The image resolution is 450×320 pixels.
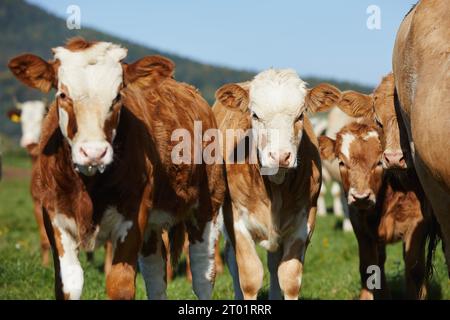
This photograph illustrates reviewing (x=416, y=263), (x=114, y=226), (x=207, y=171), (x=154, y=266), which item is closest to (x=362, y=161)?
(x=416, y=263)

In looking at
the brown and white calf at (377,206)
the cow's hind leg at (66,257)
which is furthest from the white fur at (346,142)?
the cow's hind leg at (66,257)

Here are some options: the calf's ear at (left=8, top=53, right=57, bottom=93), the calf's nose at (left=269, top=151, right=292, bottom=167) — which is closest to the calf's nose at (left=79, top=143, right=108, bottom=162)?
the calf's ear at (left=8, top=53, right=57, bottom=93)

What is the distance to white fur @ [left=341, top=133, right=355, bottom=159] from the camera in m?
8.53

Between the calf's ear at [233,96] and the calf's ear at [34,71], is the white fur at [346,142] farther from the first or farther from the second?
the calf's ear at [34,71]

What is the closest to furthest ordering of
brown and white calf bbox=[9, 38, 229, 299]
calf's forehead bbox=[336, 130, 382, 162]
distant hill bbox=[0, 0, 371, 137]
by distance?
brown and white calf bbox=[9, 38, 229, 299] < calf's forehead bbox=[336, 130, 382, 162] < distant hill bbox=[0, 0, 371, 137]

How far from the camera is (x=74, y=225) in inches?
235

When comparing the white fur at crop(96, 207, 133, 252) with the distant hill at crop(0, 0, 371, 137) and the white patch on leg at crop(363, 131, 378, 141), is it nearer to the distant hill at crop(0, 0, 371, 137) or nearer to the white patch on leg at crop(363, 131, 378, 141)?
the white patch on leg at crop(363, 131, 378, 141)

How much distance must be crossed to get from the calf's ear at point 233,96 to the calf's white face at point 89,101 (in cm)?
162

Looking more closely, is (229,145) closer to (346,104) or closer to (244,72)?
(346,104)

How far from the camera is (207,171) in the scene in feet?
25.6

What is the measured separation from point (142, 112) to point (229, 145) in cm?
143

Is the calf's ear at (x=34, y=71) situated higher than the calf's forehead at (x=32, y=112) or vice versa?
the calf's ear at (x=34, y=71)

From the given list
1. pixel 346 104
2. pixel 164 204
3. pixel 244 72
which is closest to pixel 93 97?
pixel 164 204

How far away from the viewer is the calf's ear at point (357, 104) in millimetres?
8133
